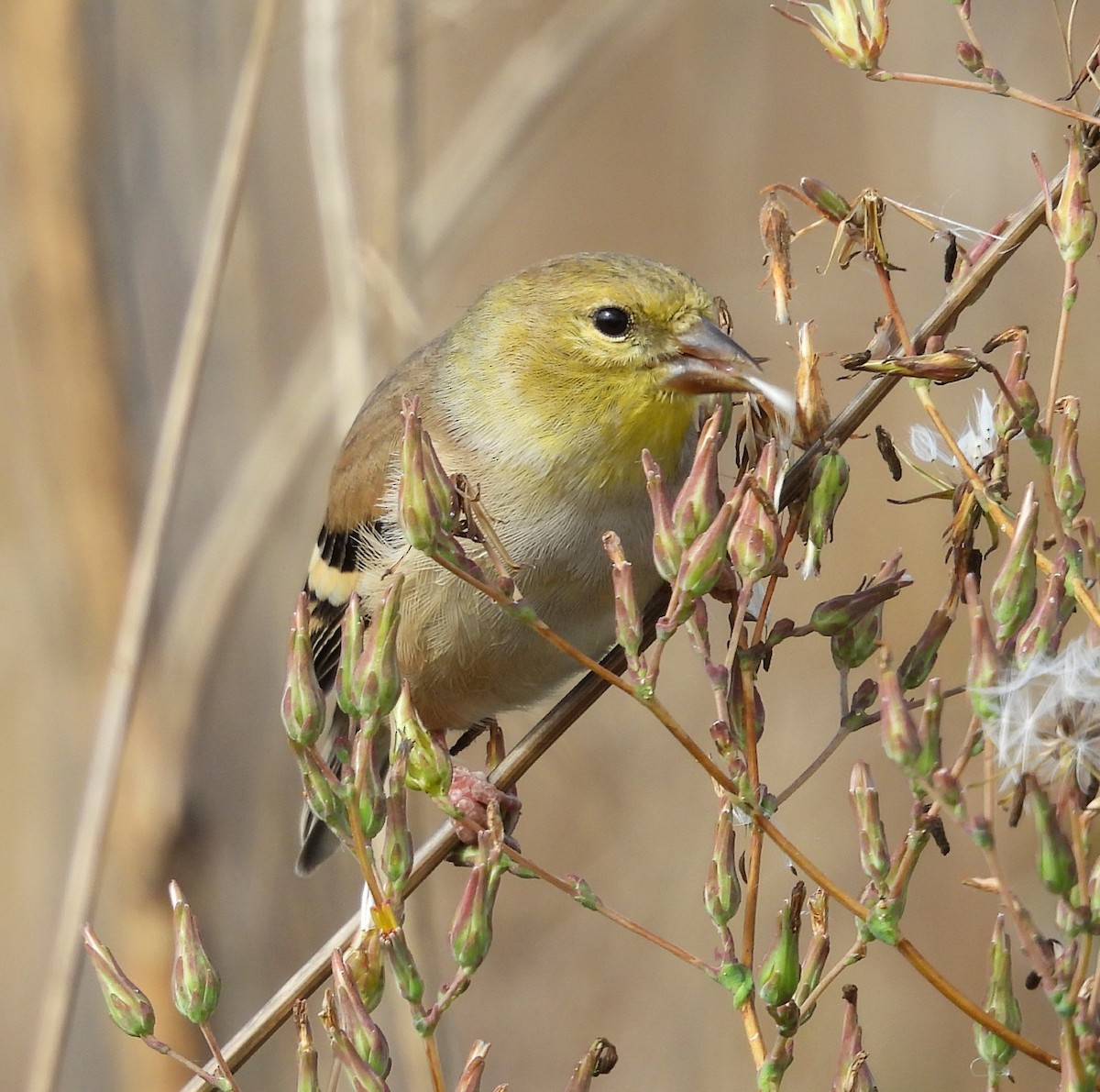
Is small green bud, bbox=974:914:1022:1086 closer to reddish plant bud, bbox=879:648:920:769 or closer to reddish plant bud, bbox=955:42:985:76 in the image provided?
reddish plant bud, bbox=879:648:920:769

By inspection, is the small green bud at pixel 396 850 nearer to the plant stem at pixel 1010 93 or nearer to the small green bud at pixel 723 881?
the small green bud at pixel 723 881

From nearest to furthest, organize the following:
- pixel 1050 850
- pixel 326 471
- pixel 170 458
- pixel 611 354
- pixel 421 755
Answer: pixel 1050 850 < pixel 421 755 < pixel 611 354 < pixel 170 458 < pixel 326 471

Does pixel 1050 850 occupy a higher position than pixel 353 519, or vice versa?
pixel 1050 850

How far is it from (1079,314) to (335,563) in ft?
6.60

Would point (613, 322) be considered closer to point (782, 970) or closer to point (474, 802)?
point (474, 802)

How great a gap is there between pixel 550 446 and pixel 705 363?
374 millimetres

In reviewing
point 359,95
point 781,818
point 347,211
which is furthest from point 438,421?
point 781,818

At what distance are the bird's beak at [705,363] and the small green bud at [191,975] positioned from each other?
3.67 feet

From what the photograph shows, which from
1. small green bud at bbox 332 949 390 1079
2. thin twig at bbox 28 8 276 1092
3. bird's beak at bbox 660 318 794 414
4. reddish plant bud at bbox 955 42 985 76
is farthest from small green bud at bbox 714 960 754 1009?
thin twig at bbox 28 8 276 1092

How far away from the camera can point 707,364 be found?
2.23m

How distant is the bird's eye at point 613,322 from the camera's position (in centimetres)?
242

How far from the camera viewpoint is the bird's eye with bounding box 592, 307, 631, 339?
2418mm

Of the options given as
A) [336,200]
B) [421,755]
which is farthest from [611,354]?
[421,755]

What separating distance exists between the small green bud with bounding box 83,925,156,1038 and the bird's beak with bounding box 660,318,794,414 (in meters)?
1.13
